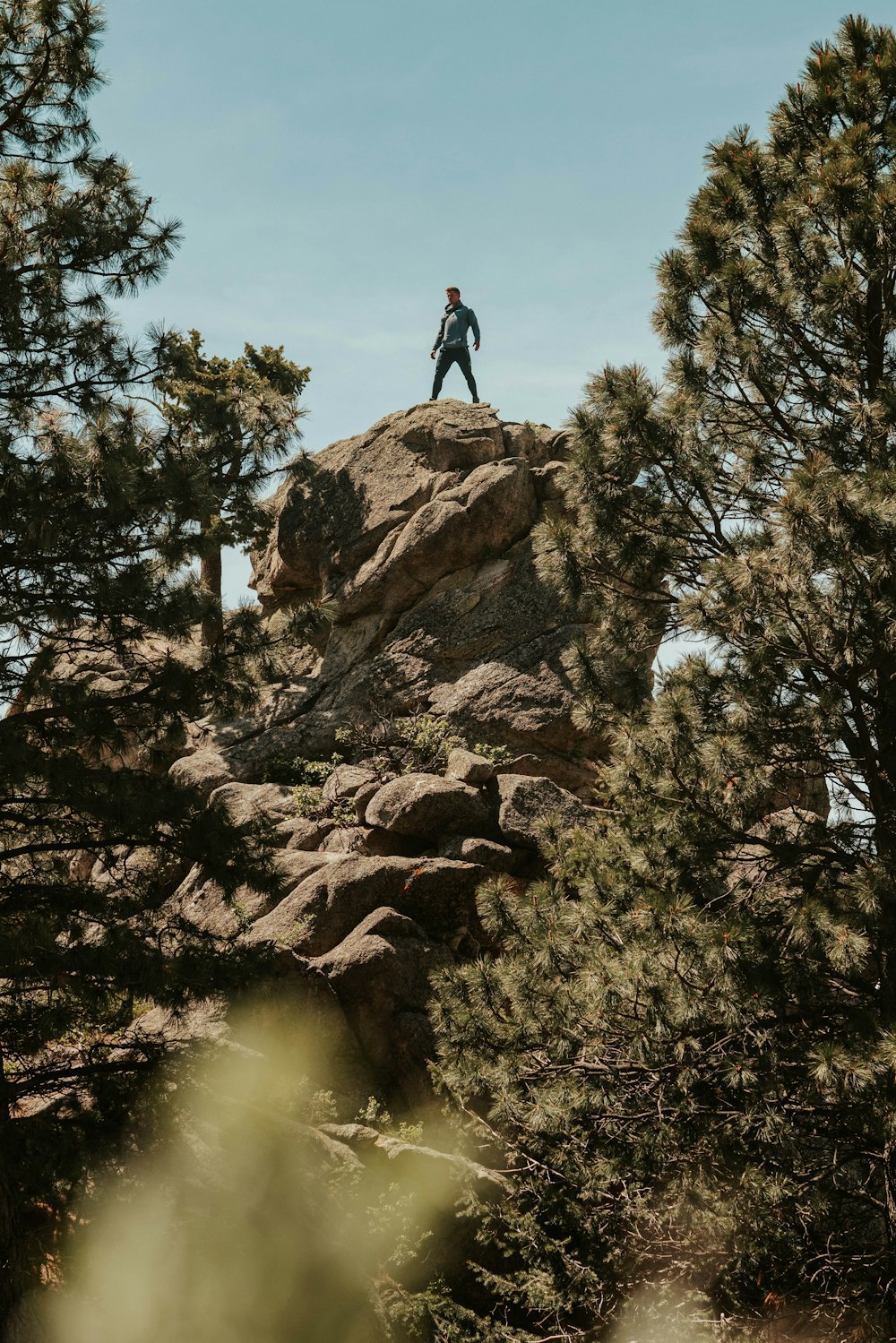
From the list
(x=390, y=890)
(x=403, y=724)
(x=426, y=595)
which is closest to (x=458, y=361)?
(x=426, y=595)

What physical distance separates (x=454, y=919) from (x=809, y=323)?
6435 millimetres

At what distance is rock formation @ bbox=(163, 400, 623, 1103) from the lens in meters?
10.4

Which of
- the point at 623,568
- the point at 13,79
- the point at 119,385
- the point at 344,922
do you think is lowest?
the point at 344,922

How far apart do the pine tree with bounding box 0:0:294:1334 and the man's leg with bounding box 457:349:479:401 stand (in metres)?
8.77

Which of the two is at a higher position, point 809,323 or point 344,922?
point 809,323

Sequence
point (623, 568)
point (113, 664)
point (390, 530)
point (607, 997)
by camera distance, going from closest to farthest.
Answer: point (607, 997), point (623, 568), point (113, 664), point (390, 530)

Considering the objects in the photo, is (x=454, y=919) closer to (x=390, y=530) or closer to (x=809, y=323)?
(x=809, y=323)

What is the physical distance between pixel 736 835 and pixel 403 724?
7.59m

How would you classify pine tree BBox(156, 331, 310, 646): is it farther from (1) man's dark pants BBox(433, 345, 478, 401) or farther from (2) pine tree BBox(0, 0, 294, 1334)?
(1) man's dark pants BBox(433, 345, 478, 401)

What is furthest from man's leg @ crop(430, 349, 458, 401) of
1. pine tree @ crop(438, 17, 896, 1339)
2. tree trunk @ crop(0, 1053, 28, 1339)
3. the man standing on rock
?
tree trunk @ crop(0, 1053, 28, 1339)

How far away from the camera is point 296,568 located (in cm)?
1738

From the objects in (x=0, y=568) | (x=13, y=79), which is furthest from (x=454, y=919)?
(x=13, y=79)

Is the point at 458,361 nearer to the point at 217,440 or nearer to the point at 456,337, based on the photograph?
the point at 456,337

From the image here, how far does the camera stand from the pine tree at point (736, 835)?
6.49m
